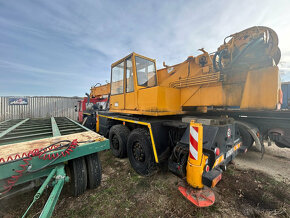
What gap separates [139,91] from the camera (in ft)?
10.7

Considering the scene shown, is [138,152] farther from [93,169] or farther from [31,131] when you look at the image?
[31,131]

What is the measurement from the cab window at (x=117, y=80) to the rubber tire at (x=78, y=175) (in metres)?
2.40

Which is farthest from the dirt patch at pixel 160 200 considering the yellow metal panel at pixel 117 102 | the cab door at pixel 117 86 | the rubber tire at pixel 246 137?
the cab door at pixel 117 86

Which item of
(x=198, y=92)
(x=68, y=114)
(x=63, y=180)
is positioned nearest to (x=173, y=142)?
(x=198, y=92)

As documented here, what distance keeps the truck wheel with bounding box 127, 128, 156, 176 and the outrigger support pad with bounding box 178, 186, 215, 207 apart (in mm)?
899

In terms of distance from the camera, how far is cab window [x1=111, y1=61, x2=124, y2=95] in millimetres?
4043

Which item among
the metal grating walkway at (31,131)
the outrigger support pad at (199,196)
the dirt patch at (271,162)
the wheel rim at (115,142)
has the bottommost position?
the dirt patch at (271,162)

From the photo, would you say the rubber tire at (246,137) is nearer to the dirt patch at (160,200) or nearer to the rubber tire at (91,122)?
the dirt patch at (160,200)

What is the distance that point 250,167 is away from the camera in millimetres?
3410

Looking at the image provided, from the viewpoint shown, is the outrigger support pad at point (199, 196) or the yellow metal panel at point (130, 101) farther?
the yellow metal panel at point (130, 101)

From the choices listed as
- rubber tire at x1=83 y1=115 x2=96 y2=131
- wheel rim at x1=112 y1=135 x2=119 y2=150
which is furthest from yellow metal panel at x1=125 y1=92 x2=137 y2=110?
rubber tire at x1=83 y1=115 x2=96 y2=131

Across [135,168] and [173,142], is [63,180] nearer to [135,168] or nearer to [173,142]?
[135,168]

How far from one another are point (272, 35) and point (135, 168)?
4.12 metres

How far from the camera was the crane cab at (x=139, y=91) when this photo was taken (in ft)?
9.23
